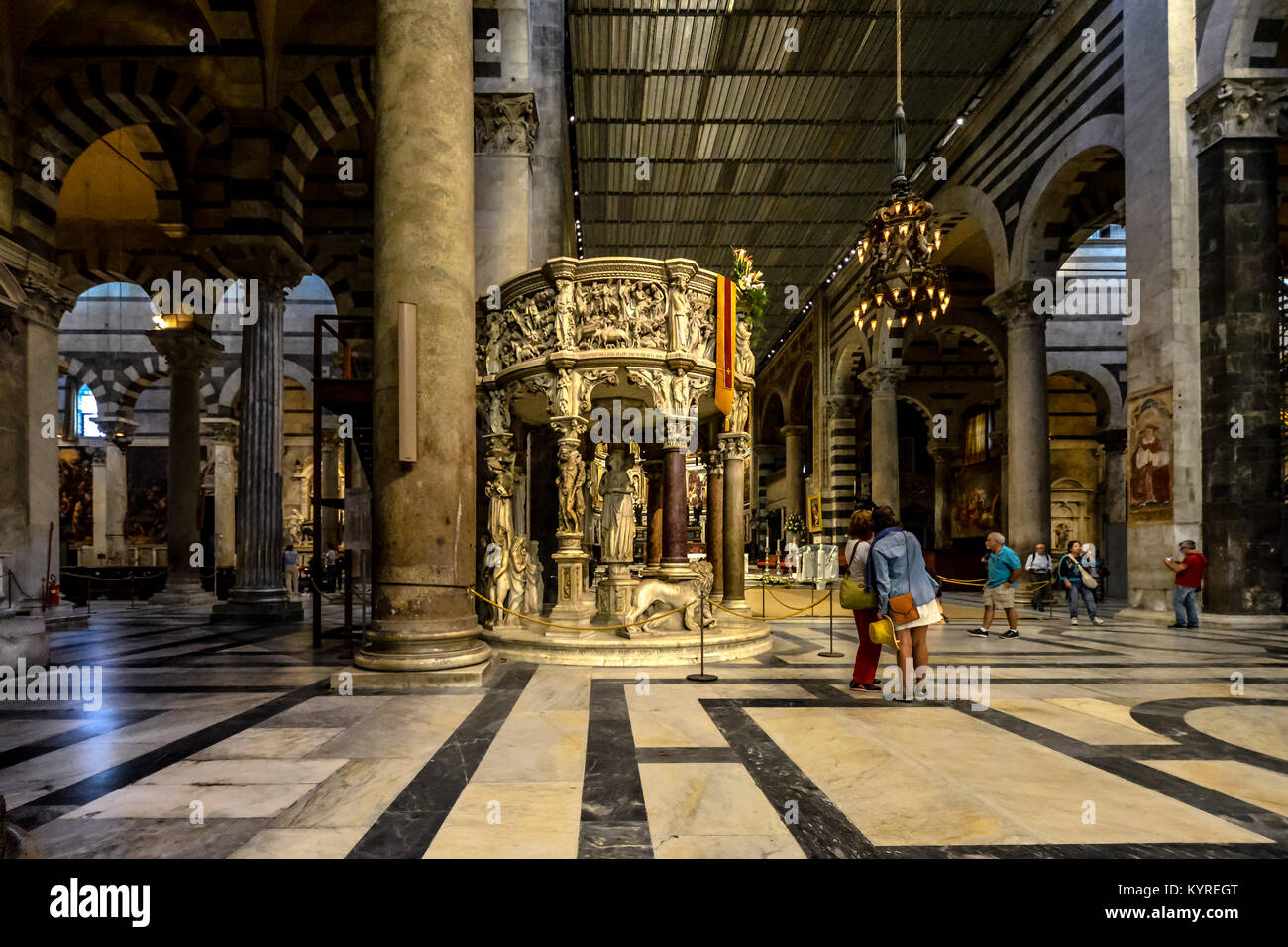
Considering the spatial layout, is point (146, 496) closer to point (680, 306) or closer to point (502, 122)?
point (502, 122)

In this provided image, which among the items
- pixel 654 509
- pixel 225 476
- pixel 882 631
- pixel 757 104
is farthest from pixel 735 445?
pixel 225 476

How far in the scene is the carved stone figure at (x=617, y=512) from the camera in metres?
10.1

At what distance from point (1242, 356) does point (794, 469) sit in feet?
83.6

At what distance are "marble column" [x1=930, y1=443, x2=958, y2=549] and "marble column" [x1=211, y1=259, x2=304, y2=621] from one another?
26.9 metres

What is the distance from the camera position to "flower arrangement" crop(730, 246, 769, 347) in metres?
9.77

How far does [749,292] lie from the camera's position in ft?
32.2

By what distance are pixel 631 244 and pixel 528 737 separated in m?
25.8

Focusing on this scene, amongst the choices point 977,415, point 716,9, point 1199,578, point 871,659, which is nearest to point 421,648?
point 871,659

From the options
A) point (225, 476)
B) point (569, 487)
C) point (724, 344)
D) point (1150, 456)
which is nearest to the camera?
point (569, 487)

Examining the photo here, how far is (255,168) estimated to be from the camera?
12984 millimetres

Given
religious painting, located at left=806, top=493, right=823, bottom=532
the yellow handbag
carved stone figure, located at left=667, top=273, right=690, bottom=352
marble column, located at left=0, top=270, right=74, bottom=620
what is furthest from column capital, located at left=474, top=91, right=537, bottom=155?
religious painting, located at left=806, top=493, right=823, bottom=532

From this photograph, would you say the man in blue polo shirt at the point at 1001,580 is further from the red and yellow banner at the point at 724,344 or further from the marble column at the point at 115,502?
the marble column at the point at 115,502

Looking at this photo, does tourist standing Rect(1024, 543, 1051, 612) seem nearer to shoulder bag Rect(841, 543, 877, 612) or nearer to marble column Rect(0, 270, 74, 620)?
shoulder bag Rect(841, 543, 877, 612)
